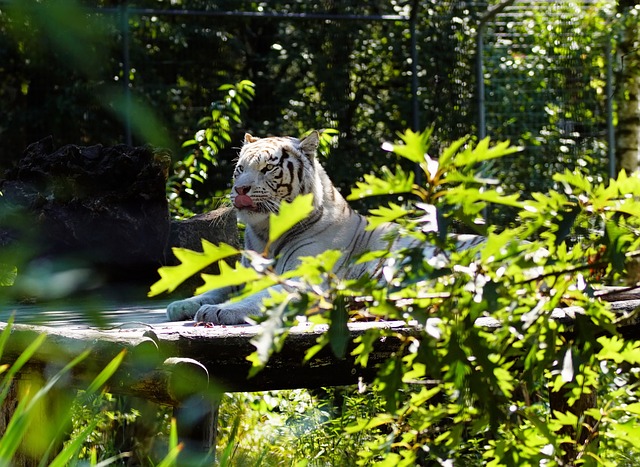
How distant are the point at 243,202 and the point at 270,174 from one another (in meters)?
0.20

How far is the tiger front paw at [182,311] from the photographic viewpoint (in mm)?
3207

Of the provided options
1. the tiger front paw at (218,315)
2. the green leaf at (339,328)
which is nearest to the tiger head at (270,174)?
the tiger front paw at (218,315)

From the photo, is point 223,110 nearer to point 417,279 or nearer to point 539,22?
point 539,22

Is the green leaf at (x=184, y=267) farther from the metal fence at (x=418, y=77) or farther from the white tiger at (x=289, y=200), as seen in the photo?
the metal fence at (x=418, y=77)

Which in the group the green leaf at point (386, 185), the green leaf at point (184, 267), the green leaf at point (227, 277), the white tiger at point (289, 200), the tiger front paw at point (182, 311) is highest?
the green leaf at point (386, 185)

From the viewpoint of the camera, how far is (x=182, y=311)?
3205 mm

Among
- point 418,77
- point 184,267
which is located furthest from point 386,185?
point 418,77

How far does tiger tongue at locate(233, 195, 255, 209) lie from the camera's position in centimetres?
365

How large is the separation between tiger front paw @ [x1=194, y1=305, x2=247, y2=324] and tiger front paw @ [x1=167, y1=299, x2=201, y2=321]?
0.21m

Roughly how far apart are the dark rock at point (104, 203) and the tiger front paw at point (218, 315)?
1176mm

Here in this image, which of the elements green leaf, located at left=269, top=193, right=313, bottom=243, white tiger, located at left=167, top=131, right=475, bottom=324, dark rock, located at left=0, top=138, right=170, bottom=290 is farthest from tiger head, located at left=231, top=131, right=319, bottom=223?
green leaf, located at left=269, top=193, right=313, bottom=243

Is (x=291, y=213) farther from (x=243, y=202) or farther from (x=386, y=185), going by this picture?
(x=243, y=202)

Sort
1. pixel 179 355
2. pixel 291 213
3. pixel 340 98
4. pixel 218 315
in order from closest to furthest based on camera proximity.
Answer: pixel 291 213, pixel 179 355, pixel 218 315, pixel 340 98

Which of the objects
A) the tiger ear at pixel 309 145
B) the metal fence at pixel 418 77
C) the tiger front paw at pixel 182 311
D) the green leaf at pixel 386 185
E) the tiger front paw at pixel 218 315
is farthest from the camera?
the metal fence at pixel 418 77
